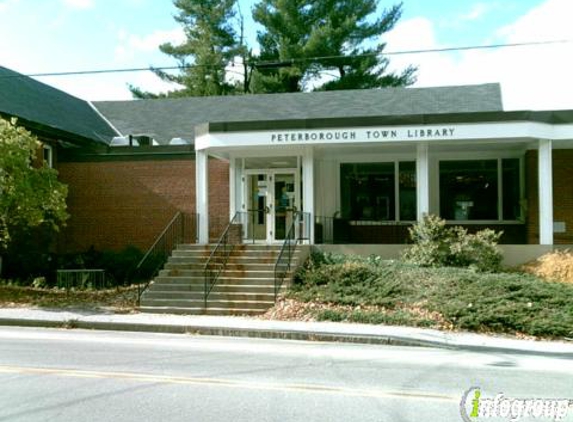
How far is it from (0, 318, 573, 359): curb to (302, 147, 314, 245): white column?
630cm

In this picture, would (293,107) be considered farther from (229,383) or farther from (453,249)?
(229,383)

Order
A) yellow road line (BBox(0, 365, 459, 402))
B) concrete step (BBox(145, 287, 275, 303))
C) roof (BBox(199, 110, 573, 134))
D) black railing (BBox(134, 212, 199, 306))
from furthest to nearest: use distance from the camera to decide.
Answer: black railing (BBox(134, 212, 199, 306)), roof (BBox(199, 110, 573, 134)), concrete step (BBox(145, 287, 275, 303)), yellow road line (BBox(0, 365, 459, 402))

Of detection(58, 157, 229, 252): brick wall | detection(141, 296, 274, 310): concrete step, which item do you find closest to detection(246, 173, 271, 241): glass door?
detection(58, 157, 229, 252): brick wall

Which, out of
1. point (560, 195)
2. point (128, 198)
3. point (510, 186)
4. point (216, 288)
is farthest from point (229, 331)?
point (510, 186)

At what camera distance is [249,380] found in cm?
757

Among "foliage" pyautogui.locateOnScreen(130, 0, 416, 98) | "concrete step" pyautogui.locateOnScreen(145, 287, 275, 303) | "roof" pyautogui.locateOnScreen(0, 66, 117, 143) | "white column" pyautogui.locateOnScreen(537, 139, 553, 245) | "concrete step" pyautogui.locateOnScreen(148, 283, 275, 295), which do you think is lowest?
"concrete step" pyautogui.locateOnScreen(145, 287, 275, 303)

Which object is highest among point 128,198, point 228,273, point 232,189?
point 232,189

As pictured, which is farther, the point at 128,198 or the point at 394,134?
the point at 128,198

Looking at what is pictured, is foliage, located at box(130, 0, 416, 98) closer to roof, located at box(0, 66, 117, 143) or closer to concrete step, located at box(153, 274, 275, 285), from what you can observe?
→ roof, located at box(0, 66, 117, 143)

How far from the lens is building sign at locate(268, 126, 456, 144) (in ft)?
57.2

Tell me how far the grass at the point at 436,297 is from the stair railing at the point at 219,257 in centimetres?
213

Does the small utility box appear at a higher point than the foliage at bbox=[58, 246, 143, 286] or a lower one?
lower

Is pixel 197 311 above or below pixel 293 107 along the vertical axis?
below

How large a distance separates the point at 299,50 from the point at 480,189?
23.4 m
